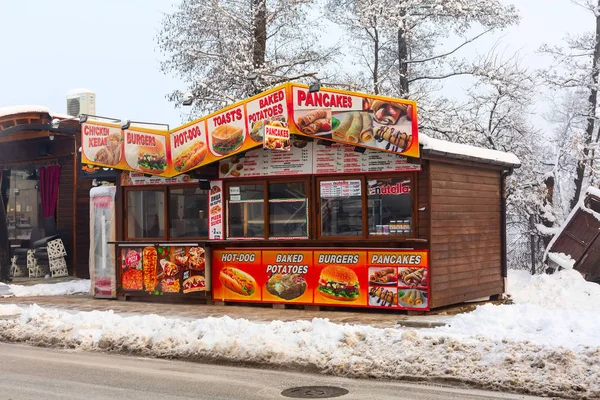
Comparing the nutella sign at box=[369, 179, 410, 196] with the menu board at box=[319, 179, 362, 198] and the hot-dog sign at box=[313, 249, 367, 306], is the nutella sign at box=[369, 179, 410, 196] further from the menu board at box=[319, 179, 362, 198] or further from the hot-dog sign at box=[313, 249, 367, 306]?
the hot-dog sign at box=[313, 249, 367, 306]

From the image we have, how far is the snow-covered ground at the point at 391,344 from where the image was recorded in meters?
7.88

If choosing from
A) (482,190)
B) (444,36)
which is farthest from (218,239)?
(444,36)

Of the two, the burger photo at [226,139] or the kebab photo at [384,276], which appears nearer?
the kebab photo at [384,276]

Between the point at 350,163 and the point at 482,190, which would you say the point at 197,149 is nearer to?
the point at 350,163

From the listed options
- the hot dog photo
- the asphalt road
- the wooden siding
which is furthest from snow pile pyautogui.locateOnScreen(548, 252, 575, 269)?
the asphalt road

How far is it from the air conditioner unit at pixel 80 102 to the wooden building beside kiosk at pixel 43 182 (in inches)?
44.8

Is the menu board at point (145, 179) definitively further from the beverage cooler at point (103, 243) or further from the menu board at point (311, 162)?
the menu board at point (311, 162)

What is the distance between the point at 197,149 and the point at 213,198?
1.05 metres

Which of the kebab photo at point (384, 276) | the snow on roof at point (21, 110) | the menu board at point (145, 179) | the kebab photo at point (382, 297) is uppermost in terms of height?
the snow on roof at point (21, 110)

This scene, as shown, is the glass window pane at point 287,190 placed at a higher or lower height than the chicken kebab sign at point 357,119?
lower

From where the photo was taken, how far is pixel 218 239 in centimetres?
1484

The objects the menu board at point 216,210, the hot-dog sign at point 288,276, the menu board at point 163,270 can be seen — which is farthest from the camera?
the menu board at point 163,270

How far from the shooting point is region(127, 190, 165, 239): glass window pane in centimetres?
1578

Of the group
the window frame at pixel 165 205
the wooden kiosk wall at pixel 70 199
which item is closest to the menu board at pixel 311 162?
the window frame at pixel 165 205
